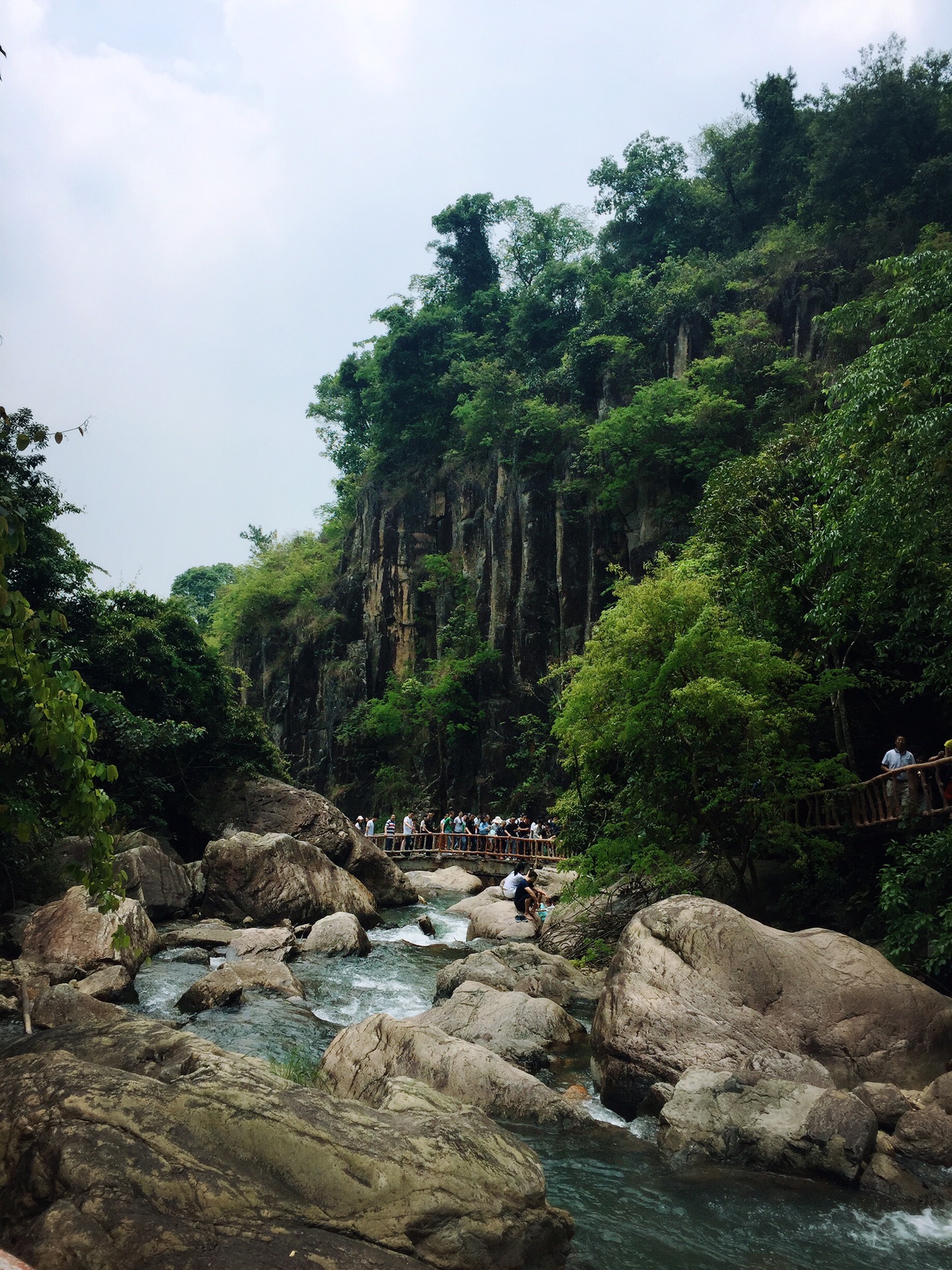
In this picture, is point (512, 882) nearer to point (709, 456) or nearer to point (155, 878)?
point (155, 878)

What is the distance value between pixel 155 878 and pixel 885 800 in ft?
40.5

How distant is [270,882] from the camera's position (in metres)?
17.1

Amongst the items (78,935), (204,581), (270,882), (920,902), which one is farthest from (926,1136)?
(204,581)

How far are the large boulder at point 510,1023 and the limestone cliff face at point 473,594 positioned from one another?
24250mm

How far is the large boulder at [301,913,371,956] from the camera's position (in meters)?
14.8

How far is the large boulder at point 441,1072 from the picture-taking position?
299 inches

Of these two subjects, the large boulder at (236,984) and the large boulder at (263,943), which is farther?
the large boulder at (263,943)

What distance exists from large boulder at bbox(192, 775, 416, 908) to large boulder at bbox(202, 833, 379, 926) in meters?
3.01

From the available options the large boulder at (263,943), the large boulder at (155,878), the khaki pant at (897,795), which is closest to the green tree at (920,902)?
the khaki pant at (897,795)

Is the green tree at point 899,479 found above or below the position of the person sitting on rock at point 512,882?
above

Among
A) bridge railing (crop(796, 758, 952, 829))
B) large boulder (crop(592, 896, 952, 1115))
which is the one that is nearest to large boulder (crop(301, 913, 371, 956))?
large boulder (crop(592, 896, 952, 1115))

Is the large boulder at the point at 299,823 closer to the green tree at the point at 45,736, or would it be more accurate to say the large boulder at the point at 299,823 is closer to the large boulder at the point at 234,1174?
the large boulder at the point at 234,1174

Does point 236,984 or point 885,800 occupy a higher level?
point 885,800

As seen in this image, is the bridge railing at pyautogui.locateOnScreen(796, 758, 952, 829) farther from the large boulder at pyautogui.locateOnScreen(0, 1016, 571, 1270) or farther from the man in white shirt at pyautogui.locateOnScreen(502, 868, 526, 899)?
the large boulder at pyautogui.locateOnScreen(0, 1016, 571, 1270)
